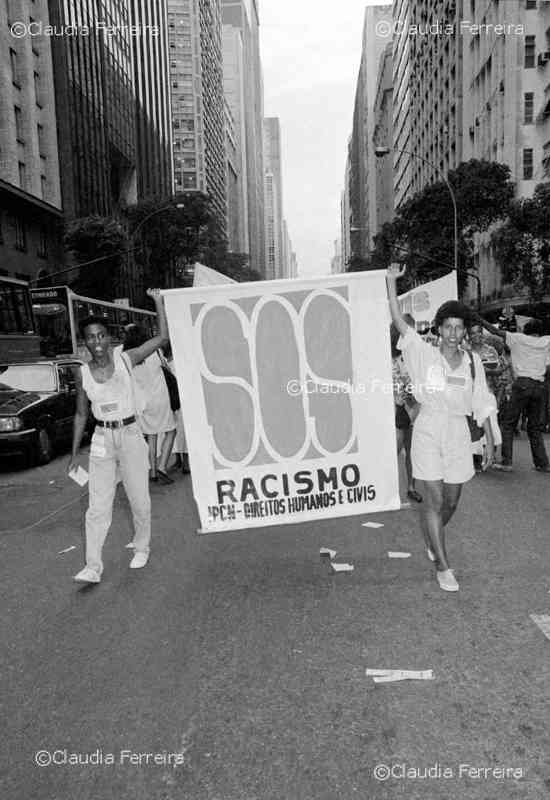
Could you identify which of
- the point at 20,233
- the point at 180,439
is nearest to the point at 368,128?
the point at 20,233

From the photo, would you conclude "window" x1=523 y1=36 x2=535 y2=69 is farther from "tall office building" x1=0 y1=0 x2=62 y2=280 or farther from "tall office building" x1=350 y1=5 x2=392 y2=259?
"tall office building" x1=350 y1=5 x2=392 y2=259

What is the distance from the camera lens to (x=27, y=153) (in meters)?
40.7

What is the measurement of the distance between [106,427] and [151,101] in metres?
82.9

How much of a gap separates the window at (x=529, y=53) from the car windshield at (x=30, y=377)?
4207cm

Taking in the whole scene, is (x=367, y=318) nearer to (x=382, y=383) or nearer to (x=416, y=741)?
(x=382, y=383)

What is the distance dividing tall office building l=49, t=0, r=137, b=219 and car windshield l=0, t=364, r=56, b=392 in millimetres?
35403

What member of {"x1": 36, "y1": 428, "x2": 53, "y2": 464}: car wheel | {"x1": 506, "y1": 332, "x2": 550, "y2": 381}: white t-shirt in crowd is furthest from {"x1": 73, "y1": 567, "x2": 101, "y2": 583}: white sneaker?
{"x1": 36, "y1": 428, "x2": 53, "y2": 464}: car wheel

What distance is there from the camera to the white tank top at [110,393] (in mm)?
5129

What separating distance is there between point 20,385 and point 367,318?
9737mm

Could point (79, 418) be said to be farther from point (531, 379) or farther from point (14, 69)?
point (14, 69)

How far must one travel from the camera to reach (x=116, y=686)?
354cm

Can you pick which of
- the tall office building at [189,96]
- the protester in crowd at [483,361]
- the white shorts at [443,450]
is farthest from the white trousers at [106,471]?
the tall office building at [189,96]

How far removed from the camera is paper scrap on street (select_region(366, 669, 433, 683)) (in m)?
3.52

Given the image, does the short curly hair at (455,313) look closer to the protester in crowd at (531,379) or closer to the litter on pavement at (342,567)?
the litter on pavement at (342,567)
